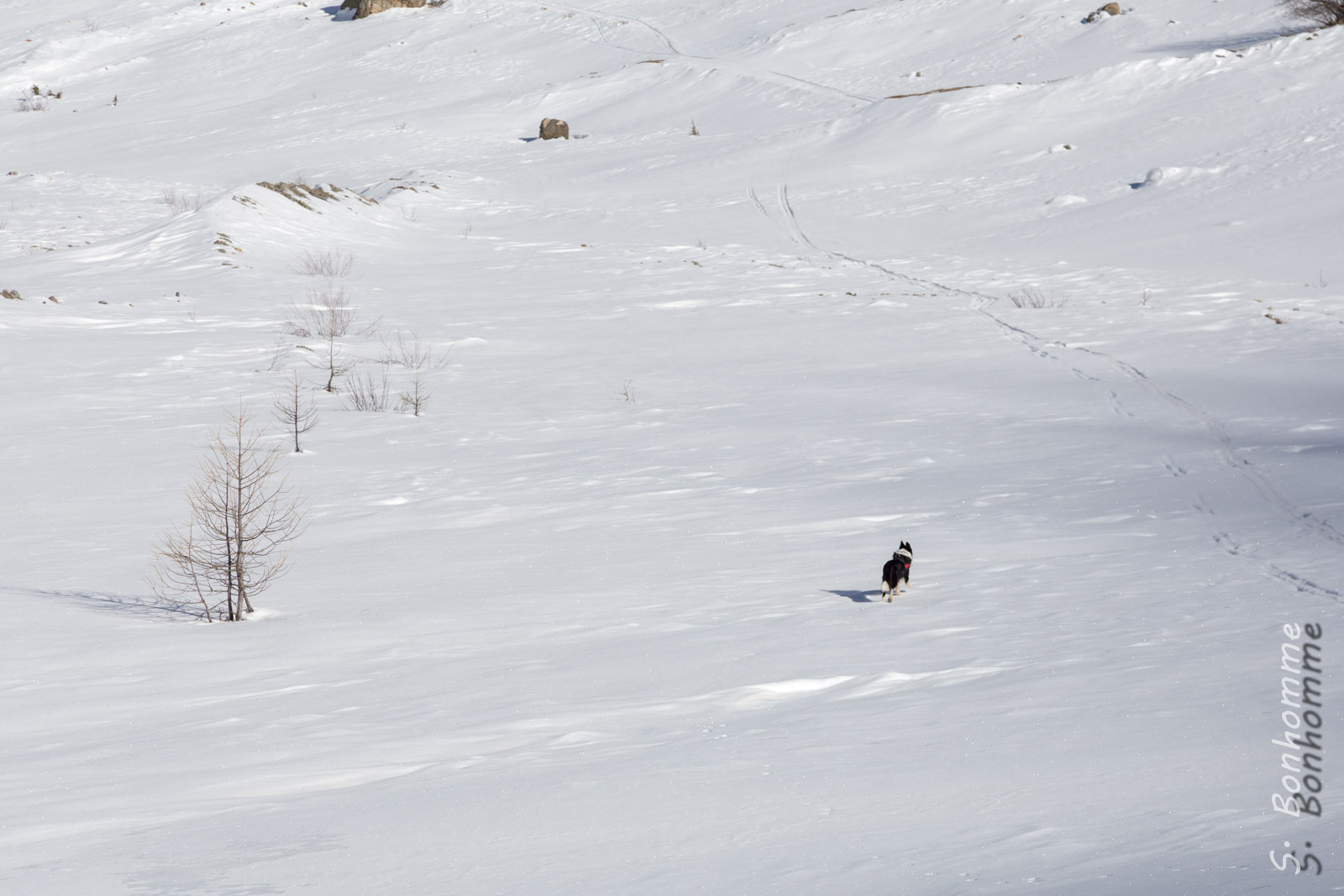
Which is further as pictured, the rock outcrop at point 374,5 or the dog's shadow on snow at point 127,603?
the rock outcrop at point 374,5

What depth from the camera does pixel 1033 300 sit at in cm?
1543

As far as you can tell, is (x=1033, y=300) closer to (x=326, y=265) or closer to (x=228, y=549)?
(x=326, y=265)

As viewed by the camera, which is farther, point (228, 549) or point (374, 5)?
point (374, 5)

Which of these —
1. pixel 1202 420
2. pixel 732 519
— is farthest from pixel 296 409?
pixel 1202 420

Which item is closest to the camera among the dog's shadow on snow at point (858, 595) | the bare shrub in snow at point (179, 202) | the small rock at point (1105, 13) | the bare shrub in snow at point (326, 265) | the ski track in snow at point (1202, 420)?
the ski track in snow at point (1202, 420)

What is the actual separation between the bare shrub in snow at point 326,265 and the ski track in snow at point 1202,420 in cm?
787

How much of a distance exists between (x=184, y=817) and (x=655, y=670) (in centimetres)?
196

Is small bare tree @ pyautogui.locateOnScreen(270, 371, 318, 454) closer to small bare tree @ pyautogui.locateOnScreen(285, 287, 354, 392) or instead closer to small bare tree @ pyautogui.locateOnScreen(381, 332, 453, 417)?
small bare tree @ pyautogui.locateOnScreen(285, 287, 354, 392)

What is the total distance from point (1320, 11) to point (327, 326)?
83.0ft

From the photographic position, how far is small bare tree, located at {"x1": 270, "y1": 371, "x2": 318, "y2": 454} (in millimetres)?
10531

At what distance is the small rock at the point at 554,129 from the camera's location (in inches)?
1346

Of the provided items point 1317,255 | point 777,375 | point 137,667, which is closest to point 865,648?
point 137,667

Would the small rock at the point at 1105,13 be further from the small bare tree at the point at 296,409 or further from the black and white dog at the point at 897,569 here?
the black and white dog at the point at 897,569

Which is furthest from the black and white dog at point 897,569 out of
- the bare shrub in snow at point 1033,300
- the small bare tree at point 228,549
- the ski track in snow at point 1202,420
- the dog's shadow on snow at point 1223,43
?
the dog's shadow on snow at point 1223,43
